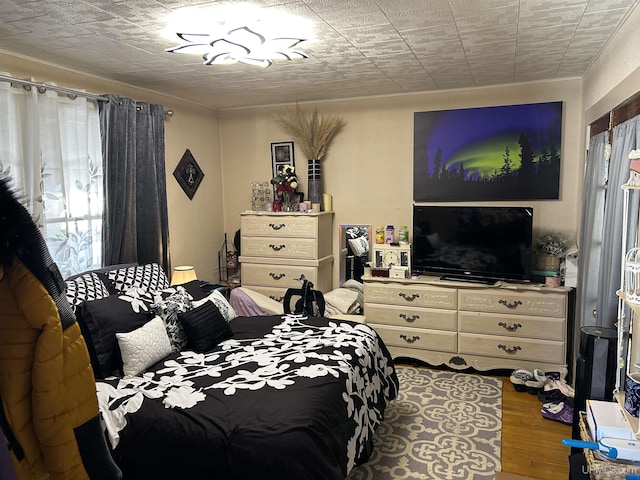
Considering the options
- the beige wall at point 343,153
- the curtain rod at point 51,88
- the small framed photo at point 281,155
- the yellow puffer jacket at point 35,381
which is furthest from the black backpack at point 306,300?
the yellow puffer jacket at point 35,381

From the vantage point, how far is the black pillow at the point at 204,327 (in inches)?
116

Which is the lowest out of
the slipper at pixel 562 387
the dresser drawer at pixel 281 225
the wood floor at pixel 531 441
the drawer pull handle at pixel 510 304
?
the wood floor at pixel 531 441

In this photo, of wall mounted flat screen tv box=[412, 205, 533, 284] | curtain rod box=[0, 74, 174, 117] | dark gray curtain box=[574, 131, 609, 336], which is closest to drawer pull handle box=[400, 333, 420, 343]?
wall mounted flat screen tv box=[412, 205, 533, 284]

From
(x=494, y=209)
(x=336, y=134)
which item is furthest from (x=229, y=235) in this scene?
(x=494, y=209)

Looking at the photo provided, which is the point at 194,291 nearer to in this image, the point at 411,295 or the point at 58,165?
the point at 58,165

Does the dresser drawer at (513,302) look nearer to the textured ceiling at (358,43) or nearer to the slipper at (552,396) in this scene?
the slipper at (552,396)

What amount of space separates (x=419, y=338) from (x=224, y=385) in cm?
225

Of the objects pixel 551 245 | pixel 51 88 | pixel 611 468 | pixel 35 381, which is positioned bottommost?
pixel 611 468

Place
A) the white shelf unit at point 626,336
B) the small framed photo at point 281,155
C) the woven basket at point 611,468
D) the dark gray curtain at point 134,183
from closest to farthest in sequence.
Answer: the woven basket at point 611,468 < the white shelf unit at point 626,336 < the dark gray curtain at point 134,183 < the small framed photo at point 281,155

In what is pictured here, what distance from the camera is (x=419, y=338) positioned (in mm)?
4168

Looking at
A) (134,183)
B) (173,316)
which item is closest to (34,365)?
(173,316)

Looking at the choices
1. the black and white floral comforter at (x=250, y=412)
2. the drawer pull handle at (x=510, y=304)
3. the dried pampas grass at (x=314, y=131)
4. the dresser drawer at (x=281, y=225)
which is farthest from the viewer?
the dried pampas grass at (x=314, y=131)

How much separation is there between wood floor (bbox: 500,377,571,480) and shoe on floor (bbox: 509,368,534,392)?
72 mm

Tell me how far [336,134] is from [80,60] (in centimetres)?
239
